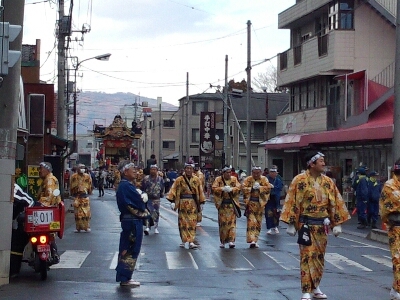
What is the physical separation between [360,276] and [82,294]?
4.91 m

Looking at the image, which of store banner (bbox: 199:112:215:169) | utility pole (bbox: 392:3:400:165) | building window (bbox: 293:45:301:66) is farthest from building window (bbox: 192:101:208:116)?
utility pole (bbox: 392:3:400:165)

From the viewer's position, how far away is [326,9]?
36.8 m

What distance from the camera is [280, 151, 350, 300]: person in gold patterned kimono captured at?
1034 cm

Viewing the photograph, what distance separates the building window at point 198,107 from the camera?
263ft

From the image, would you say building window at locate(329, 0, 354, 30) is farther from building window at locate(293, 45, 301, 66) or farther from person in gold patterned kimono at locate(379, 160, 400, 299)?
person in gold patterned kimono at locate(379, 160, 400, 299)

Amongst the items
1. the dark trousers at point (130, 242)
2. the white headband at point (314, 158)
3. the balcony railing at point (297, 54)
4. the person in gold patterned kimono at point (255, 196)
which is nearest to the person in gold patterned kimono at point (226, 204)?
the person in gold patterned kimono at point (255, 196)

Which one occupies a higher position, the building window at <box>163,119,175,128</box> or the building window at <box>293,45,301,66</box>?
the building window at <box>293,45,301,66</box>

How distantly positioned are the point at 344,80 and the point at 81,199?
52.4 feet

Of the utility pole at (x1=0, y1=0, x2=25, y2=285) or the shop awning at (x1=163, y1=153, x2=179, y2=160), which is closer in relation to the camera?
the utility pole at (x1=0, y1=0, x2=25, y2=285)

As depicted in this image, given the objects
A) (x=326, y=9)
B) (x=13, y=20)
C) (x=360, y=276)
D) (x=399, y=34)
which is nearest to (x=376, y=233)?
(x=399, y=34)

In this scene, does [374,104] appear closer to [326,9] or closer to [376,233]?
[326,9]

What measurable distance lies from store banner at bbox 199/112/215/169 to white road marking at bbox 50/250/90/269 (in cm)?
3984

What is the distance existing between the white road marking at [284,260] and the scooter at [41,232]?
431 cm

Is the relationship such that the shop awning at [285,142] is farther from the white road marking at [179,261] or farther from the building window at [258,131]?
the building window at [258,131]
